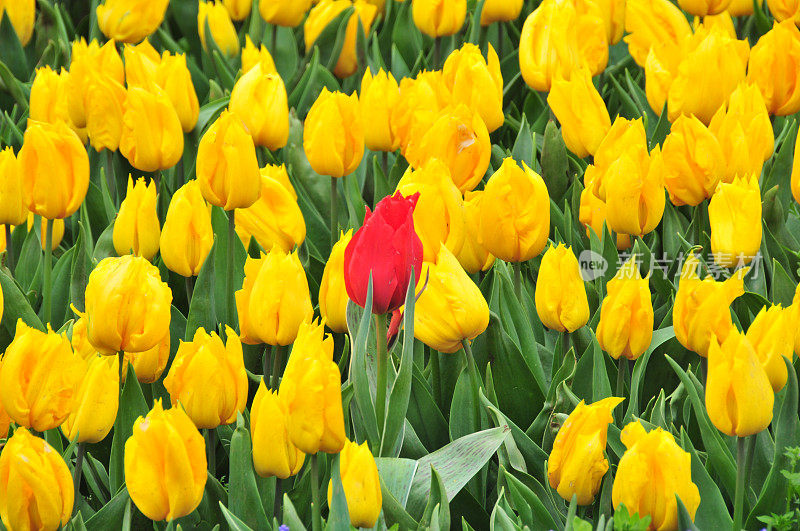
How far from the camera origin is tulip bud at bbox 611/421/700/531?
141 centimetres

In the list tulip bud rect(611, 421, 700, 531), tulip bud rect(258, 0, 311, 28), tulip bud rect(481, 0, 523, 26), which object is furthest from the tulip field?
tulip bud rect(258, 0, 311, 28)

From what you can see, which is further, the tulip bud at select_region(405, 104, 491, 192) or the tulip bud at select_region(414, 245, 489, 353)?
the tulip bud at select_region(405, 104, 491, 192)

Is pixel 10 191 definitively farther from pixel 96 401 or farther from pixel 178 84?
pixel 96 401

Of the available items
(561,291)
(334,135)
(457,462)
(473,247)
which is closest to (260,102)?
(334,135)

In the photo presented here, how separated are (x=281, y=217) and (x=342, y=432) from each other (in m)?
0.89

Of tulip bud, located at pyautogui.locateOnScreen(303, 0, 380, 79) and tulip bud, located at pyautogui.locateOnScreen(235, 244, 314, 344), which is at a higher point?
tulip bud, located at pyautogui.locateOnScreen(235, 244, 314, 344)

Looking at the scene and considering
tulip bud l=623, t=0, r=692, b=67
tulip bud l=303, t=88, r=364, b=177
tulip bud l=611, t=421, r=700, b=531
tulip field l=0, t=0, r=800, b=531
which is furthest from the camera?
tulip bud l=623, t=0, r=692, b=67

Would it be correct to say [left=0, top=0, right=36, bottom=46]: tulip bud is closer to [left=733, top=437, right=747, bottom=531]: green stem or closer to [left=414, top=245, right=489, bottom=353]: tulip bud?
[left=414, top=245, right=489, bottom=353]: tulip bud

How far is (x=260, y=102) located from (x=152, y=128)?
0.92 ft

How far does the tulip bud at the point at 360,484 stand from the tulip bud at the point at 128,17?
214 centimetres

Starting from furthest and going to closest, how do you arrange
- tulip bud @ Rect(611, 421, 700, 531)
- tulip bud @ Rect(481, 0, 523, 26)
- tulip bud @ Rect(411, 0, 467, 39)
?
tulip bud @ Rect(481, 0, 523, 26), tulip bud @ Rect(411, 0, 467, 39), tulip bud @ Rect(611, 421, 700, 531)

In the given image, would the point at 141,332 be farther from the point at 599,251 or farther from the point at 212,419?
the point at 599,251

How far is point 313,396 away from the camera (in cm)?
144

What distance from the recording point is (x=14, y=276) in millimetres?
2541
